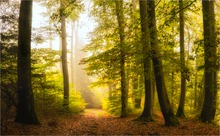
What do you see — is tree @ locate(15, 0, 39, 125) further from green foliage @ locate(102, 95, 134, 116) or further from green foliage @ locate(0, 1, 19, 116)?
green foliage @ locate(102, 95, 134, 116)

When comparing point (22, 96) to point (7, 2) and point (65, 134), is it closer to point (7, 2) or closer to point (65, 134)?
point (65, 134)

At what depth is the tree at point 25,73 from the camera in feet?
32.0

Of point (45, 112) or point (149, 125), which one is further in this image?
point (45, 112)

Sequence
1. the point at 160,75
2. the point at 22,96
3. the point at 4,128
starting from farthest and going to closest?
the point at 160,75 → the point at 22,96 → the point at 4,128

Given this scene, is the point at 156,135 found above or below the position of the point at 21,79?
below

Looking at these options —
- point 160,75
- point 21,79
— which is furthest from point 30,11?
point 160,75

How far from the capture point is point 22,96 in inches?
387

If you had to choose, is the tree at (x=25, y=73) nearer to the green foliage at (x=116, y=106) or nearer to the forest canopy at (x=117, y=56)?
the forest canopy at (x=117, y=56)

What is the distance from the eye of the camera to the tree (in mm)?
9750

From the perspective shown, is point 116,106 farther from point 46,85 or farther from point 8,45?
point 8,45

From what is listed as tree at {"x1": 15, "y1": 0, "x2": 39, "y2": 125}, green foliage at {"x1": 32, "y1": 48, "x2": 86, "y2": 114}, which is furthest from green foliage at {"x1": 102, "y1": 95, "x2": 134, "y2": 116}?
tree at {"x1": 15, "y1": 0, "x2": 39, "y2": 125}

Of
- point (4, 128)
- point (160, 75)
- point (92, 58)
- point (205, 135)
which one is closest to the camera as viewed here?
point (4, 128)

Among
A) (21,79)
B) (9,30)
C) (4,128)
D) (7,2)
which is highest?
(7,2)

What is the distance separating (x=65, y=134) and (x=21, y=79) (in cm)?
306
